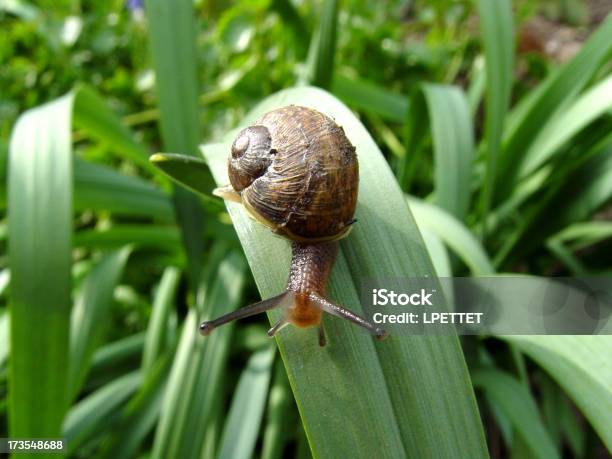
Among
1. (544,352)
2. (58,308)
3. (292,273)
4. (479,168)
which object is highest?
(479,168)

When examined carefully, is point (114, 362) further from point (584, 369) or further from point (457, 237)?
point (584, 369)

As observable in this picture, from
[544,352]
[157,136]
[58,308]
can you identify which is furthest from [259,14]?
[544,352]

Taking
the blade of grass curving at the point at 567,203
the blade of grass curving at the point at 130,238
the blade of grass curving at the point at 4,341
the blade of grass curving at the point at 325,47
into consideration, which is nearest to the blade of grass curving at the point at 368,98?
the blade of grass curving at the point at 325,47

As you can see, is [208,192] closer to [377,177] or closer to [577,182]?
[377,177]

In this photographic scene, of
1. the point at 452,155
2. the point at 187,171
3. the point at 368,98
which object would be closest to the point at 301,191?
the point at 187,171

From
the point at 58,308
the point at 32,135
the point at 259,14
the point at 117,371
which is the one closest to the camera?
the point at 58,308

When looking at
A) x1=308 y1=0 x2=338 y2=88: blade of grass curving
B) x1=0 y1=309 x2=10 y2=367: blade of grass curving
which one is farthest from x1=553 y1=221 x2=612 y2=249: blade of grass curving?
x1=0 y1=309 x2=10 y2=367: blade of grass curving

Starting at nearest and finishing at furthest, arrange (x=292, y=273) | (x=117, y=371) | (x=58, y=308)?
(x=292, y=273) < (x=58, y=308) < (x=117, y=371)

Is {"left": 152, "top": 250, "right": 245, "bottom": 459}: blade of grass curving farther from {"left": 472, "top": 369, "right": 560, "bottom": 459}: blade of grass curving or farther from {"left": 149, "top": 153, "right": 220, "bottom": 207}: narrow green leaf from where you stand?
{"left": 472, "top": 369, "right": 560, "bottom": 459}: blade of grass curving
